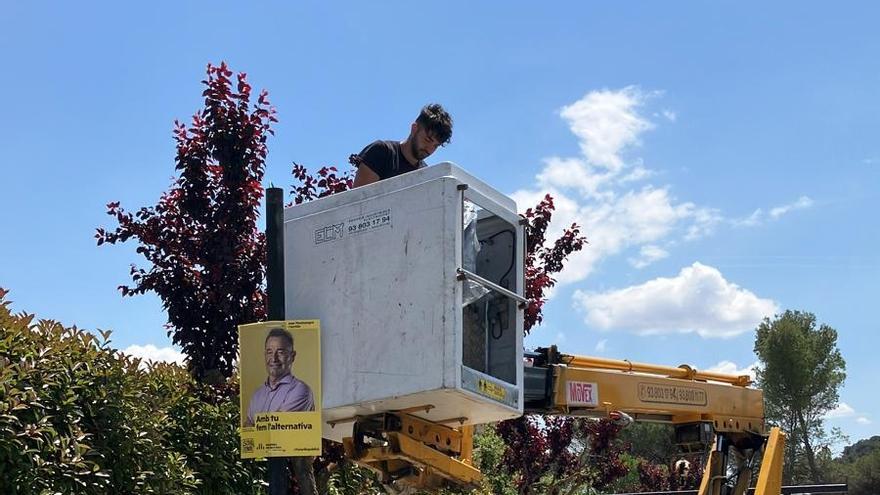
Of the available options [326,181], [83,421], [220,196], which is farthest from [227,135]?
[83,421]

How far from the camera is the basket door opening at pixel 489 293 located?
201 inches

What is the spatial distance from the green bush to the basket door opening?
7.06ft

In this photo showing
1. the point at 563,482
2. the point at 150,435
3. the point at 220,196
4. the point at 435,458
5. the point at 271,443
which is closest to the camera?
the point at 271,443

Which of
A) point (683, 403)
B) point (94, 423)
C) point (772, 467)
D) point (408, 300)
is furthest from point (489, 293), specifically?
point (772, 467)

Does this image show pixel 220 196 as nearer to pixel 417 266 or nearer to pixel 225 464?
pixel 225 464

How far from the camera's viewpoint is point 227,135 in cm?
846

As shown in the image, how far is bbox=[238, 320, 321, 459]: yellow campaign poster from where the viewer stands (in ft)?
15.5

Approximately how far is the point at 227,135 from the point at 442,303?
4234 mm

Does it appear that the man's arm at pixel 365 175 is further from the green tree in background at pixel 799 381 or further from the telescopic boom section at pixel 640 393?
the green tree in background at pixel 799 381

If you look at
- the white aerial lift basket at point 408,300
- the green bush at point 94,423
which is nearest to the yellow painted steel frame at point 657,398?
the white aerial lift basket at point 408,300

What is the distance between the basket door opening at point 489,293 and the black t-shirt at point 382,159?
0.64 meters

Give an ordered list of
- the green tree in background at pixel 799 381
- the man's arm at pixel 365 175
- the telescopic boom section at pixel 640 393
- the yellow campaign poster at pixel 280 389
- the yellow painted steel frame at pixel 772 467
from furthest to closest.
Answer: the green tree in background at pixel 799 381 < the yellow painted steel frame at pixel 772 467 < the telescopic boom section at pixel 640 393 < the man's arm at pixel 365 175 < the yellow campaign poster at pixel 280 389

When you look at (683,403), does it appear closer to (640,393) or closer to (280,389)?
(640,393)

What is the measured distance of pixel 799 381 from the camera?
3106 centimetres
